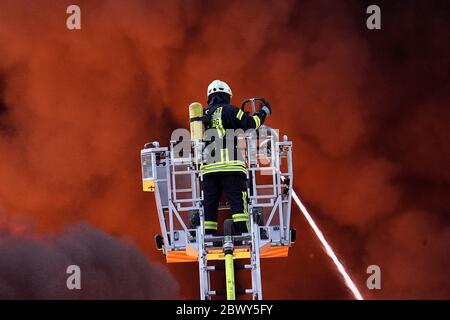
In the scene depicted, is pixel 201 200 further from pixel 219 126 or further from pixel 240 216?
pixel 219 126

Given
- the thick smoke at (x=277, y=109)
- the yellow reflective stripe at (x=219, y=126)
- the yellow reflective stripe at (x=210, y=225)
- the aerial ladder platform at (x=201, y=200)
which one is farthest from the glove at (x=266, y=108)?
the thick smoke at (x=277, y=109)

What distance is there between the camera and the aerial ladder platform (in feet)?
36.0

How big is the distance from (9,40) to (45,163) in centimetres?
251

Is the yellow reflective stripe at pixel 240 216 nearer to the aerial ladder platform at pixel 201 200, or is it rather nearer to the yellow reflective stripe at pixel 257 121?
the aerial ladder platform at pixel 201 200

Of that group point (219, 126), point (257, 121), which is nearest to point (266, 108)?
point (257, 121)

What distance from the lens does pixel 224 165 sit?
11055 millimetres

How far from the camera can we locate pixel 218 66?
17.6m

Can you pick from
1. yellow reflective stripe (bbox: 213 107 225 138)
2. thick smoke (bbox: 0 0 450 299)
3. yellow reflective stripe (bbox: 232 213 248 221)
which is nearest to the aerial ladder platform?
yellow reflective stripe (bbox: 232 213 248 221)

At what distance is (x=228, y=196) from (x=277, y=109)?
673 centimetres

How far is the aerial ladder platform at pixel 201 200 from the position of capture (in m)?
11.0

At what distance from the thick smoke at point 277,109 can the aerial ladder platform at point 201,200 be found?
19.5ft
